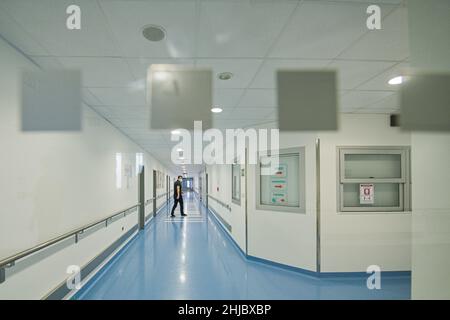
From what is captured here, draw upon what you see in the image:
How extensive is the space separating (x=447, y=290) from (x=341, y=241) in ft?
7.89

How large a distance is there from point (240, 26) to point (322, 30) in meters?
0.57

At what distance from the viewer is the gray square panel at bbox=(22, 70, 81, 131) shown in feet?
4.36

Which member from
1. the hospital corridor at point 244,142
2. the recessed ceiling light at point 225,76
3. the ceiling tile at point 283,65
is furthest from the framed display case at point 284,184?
the recessed ceiling light at point 225,76

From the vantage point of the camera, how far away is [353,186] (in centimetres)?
325

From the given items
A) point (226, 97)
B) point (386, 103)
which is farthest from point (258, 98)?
point (386, 103)

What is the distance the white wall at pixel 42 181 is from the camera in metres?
1.57

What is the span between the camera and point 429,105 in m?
1.04

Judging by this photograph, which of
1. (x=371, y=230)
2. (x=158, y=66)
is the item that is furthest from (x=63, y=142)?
(x=371, y=230)

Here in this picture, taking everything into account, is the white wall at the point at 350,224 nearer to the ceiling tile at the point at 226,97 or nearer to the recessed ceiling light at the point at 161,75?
the ceiling tile at the point at 226,97

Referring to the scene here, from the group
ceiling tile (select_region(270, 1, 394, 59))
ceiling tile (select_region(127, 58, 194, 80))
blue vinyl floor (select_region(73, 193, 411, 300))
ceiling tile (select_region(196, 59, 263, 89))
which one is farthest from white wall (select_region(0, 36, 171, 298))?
ceiling tile (select_region(270, 1, 394, 59))

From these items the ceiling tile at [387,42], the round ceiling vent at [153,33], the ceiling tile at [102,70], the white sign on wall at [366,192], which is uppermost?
the ceiling tile at [387,42]

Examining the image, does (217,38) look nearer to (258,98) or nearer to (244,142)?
(258,98)

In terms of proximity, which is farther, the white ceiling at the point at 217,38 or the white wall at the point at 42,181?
the white wall at the point at 42,181

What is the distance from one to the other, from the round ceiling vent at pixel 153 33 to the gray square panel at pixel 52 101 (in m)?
0.56
